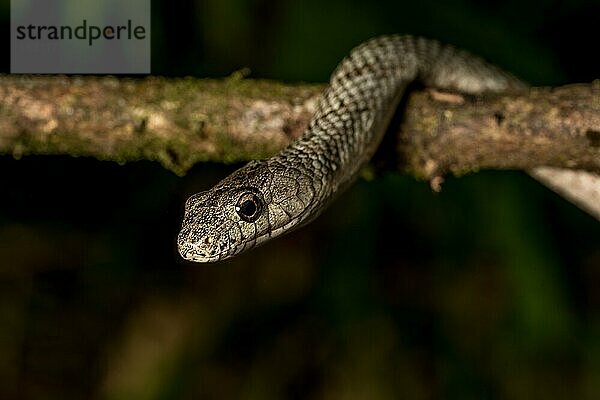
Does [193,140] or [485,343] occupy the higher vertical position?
[193,140]

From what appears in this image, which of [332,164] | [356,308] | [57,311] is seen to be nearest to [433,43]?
[332,164]

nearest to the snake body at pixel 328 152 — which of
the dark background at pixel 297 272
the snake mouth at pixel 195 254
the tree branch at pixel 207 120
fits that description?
the snake mouth at pixel 195 254

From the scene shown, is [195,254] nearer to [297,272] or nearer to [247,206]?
[247,206]

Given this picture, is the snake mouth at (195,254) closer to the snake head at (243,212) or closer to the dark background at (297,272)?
the snake head at (243,212)

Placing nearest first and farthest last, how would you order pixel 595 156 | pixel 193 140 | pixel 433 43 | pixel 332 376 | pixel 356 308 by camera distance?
pixel 595 156 → pixel 193 140 → pixel 433 43 → pixel 356 308 → pixel 332 376

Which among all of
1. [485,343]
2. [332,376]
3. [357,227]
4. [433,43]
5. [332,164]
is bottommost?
[332,376]

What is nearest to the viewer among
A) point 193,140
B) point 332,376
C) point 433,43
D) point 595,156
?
point 595,156

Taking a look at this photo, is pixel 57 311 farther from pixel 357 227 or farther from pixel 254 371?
pixel 357 227
